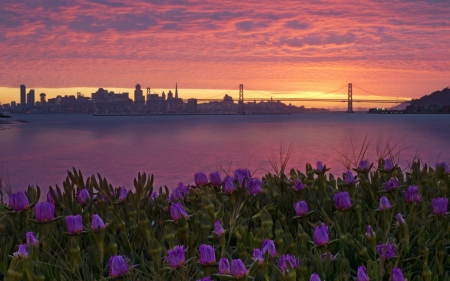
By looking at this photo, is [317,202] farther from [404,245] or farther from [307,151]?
[307,151]

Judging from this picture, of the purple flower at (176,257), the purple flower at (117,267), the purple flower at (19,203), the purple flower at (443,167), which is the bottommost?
the purple flower at (117,267)

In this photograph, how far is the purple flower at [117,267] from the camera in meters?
2.28

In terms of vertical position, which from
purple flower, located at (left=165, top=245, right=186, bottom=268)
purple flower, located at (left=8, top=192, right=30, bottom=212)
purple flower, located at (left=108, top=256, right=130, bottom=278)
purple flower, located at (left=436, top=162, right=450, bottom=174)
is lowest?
purple flower, located at (left=108, top=256, right=130, bottom=278)

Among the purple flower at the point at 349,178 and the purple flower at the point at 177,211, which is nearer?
the purple flower at the point at 177,211

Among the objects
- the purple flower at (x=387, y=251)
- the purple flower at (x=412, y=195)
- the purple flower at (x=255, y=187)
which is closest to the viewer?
the purple flower at (x=387, y=251)

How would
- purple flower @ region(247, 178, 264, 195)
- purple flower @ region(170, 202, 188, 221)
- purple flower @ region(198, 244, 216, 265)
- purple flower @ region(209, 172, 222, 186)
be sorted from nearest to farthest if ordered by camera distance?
purple flower @ region(198, 244, 216, 265) < purple flower @ region(170, 202, 188, 221) < purple flower @ region(247, 178, 264, 195) < purple flower @ region(209, 172, 222, 186)

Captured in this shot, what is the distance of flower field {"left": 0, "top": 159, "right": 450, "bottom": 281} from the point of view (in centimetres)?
229

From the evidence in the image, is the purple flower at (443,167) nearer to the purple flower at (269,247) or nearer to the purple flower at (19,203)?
the purple flower at (269,247)

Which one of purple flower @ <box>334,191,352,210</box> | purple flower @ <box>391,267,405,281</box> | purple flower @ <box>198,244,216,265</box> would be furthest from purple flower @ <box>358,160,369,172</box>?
purple flower @ <box>198,244,216,265</box>

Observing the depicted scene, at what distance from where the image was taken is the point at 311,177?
A: 14.9 ft

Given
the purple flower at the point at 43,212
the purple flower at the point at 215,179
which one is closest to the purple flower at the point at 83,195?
the purple flower at the point at 43,212

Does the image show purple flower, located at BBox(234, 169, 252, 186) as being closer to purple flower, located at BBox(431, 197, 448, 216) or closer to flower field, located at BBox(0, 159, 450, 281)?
flower field, located at BBox(0, 159, 450, 281)

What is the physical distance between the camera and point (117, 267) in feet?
7.51

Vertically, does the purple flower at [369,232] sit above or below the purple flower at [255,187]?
below
